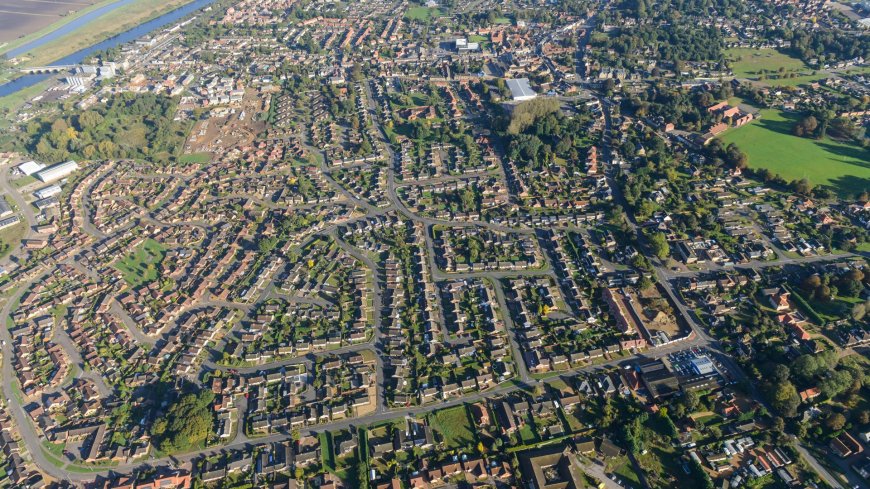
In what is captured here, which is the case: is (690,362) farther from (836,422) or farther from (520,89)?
(520,89)

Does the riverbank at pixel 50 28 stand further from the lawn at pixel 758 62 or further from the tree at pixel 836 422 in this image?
the lawn at pixel 758 62

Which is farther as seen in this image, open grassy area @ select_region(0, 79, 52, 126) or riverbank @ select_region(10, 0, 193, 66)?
riverbank @ select_region(10, 0, 193, 66)

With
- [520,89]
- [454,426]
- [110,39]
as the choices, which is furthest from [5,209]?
[110,39]

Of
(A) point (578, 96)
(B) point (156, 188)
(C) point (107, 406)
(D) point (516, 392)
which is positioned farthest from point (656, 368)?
(B) point (156, 188)

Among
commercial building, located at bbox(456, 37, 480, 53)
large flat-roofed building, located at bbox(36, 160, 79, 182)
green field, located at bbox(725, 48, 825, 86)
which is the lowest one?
large flat-roofed building, located at bbox(36, 160, 79, 182)

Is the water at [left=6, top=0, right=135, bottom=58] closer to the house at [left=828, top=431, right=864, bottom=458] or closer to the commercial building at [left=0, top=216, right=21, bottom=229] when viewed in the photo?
the commercial building at [left=0, top=216, right=21, bottom=229]

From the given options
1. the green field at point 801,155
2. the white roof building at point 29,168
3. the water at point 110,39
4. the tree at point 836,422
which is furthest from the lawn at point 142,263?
the green field at point 801,155

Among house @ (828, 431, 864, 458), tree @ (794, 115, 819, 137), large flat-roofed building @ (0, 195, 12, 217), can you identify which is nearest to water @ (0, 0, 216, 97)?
large flat-roofed building @ (0, 195, 12, 217)
